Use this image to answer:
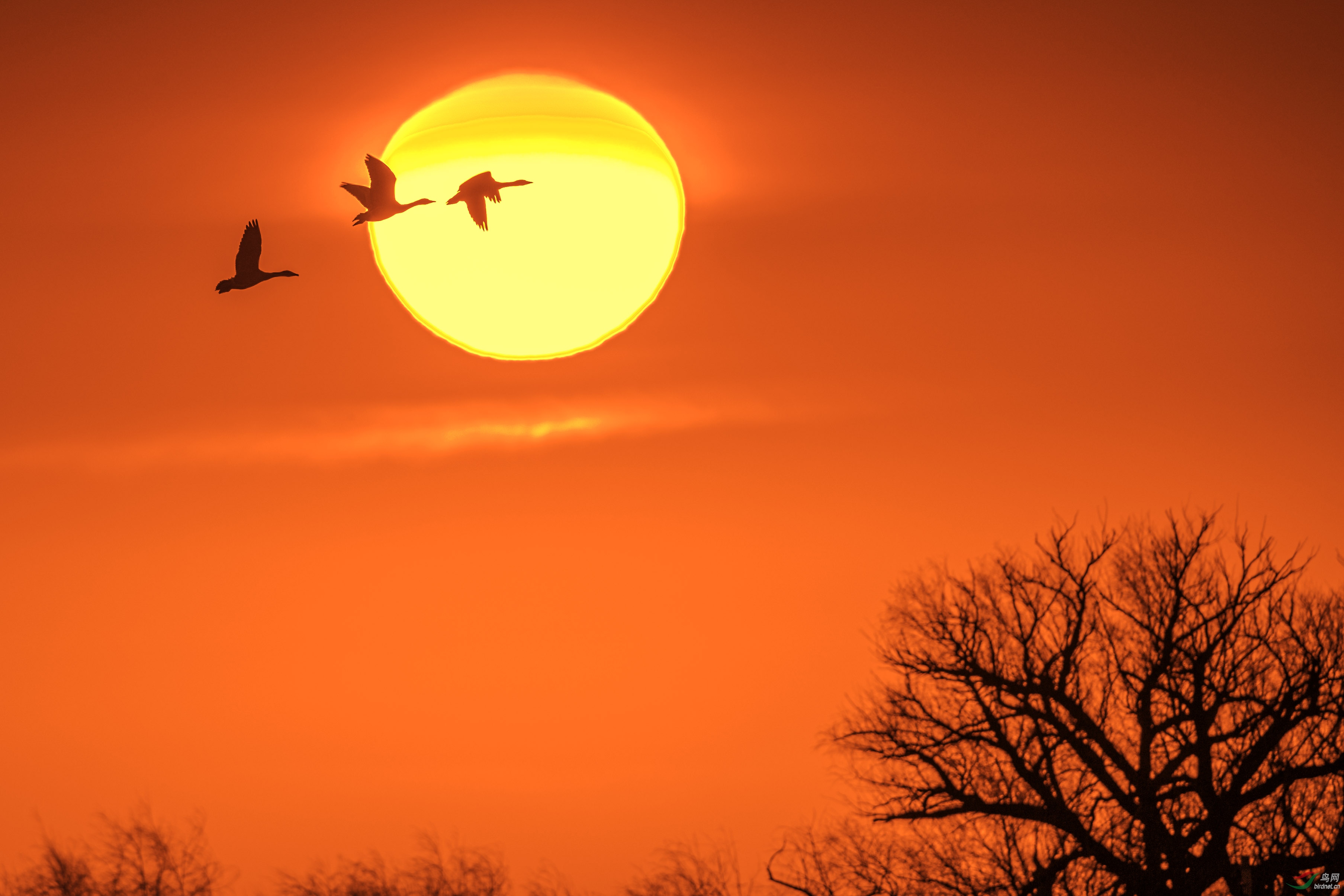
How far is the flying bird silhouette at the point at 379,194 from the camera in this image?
17141 millimetres

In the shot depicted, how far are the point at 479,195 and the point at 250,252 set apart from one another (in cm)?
264

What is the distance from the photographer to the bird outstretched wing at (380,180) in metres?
17.3

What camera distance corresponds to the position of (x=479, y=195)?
58.3 feet

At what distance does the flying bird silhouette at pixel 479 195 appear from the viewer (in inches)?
680

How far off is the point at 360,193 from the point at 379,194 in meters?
0.20

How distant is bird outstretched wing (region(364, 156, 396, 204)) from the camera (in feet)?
56.8

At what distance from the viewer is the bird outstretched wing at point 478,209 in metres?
17.1

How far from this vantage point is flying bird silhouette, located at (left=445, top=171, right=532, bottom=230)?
17266 mm

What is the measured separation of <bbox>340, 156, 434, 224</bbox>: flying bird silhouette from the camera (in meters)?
17.1

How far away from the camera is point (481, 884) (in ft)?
135

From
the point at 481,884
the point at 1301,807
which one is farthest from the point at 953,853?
the point at 481,884

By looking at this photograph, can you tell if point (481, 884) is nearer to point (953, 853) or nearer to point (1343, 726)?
point (953, 853)

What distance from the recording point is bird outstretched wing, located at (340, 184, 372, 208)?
1719 centimetres

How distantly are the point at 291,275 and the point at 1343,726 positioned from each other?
15040 mm
